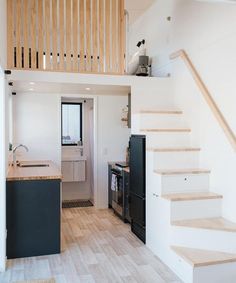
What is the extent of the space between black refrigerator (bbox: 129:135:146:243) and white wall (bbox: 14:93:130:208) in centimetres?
167

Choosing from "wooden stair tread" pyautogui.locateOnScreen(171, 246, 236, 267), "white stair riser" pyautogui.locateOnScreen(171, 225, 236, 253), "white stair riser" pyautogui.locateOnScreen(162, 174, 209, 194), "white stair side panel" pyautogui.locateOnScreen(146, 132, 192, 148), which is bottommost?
"wooden stair tread" pyautogui.locateOnScreen(171, 246, 236, 267)

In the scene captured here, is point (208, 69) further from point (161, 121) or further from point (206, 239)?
point (206, 239)

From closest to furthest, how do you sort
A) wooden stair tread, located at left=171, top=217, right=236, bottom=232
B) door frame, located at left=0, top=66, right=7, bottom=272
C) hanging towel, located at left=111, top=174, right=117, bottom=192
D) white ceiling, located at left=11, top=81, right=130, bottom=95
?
wooden stair tread, located at left=171, top=217, right=236, bottom=232 → door frame, located at left=0, top=66, right=7, bottom=272 → white ceiling, located at left=11, top=81, right=130, bottom=95 → hanging towel, located at left=111, top=174, right=117, bottom=192

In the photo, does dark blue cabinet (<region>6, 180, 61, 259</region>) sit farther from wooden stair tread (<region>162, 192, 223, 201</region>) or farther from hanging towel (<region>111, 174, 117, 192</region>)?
hanging towel (<region>111, 174, 117, 192</region>)

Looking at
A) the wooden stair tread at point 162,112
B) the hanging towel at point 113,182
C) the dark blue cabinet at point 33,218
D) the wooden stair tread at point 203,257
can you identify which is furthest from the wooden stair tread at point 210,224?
the hanging towel at point 113,182

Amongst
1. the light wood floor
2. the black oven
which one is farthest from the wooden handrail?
the black oven

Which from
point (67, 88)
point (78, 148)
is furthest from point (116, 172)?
point (67, 88)

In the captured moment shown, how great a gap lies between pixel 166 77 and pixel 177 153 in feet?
5.18

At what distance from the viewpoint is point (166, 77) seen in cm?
508

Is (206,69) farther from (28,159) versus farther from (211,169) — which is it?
(28,159)

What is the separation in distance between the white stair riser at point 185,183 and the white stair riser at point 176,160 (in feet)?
0.91

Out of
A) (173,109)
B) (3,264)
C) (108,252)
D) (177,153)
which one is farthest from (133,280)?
(173,109)

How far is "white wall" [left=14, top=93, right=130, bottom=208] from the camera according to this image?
18.9 ft

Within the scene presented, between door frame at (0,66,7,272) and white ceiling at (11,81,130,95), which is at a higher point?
white ceiling at (11,81,130,95)
